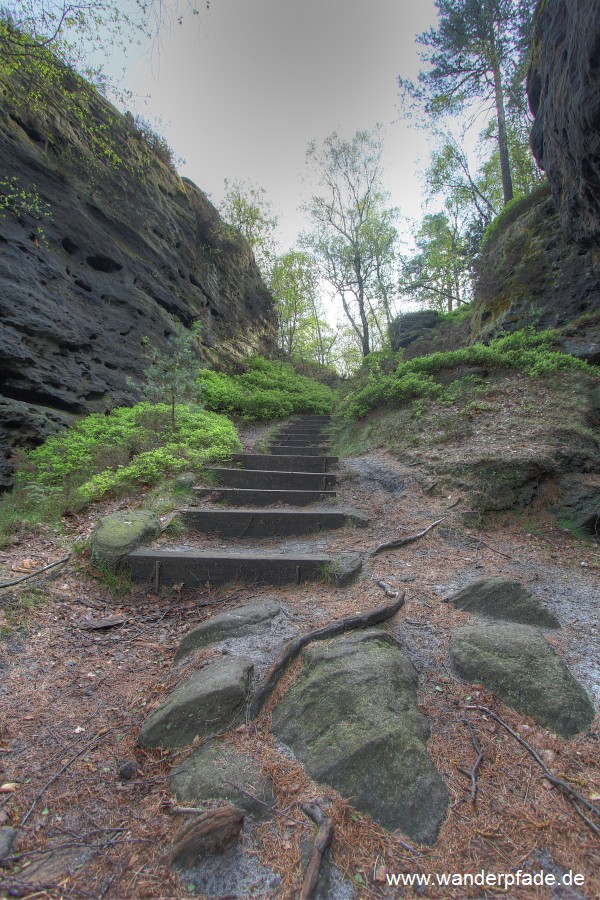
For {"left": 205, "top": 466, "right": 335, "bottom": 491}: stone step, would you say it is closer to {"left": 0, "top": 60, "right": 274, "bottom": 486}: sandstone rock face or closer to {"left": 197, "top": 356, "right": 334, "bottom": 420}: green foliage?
{"left": 0, "top": 60, "right": 274, "bottom": 486}: sandstone rock face

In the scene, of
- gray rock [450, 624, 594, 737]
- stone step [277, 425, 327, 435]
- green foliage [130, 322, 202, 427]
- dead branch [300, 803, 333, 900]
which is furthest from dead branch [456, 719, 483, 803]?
stone step [277, 425, 327, 435]

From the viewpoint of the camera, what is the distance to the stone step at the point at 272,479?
221 inches

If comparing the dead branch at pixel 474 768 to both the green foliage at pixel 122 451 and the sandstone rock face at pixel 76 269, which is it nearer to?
the green foliage at pixel 122 451

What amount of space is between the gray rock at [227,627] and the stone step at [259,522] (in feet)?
5.36

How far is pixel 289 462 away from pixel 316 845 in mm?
5512

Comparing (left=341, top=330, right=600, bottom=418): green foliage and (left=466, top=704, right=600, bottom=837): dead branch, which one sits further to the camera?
(left=341, top=330, right=600, bottom=418): green foliage

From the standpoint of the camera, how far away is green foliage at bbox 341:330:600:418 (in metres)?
6.75

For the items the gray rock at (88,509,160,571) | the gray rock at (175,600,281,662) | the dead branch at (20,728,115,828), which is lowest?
the dead branch at (20,728,115,828)

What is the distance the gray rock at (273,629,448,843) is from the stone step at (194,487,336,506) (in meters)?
3.12

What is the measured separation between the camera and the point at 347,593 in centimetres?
304

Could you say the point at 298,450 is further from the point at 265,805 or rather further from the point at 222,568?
the point at 265,805

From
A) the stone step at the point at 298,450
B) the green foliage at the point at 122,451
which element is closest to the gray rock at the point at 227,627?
the green foliage at the point at 122,451

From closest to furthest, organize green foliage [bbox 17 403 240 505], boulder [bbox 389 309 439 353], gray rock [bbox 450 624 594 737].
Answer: gray rock [bbox 450 624 594 737] → green foliage [bbox 17 403 240 505] → boulder [bbox 389 309 439 353]

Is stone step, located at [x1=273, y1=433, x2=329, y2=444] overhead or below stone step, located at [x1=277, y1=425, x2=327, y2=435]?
below
